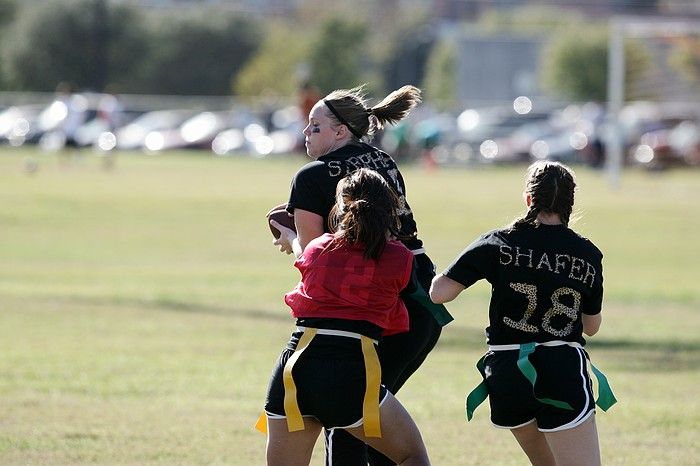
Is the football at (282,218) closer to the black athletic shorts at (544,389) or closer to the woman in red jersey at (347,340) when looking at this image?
the woman in red jersey at (347,340)

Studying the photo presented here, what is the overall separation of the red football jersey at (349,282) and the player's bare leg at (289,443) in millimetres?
429

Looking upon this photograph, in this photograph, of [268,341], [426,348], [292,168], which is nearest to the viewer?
[426,348]

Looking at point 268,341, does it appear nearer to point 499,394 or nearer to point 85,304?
point 85,304

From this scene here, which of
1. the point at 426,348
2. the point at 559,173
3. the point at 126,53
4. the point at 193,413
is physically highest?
the point at 126,53

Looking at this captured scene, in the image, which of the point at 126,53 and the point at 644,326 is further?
the point at 126,53

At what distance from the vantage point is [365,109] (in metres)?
6.04

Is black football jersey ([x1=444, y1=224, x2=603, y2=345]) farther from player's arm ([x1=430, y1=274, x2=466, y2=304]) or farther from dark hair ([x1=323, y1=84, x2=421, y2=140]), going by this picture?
dark hair ([x1=323, y1=84, x2=421, y2=140])

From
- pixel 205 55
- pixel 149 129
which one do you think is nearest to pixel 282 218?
pixel 149 129

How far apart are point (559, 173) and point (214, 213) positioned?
2110 cm

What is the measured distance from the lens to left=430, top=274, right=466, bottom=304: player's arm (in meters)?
5.60

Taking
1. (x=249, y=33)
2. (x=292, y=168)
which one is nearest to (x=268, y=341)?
(x=292, y=168)

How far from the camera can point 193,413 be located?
884 centimetres

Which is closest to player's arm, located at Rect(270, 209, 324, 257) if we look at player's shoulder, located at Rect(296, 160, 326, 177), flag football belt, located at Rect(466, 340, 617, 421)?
player's shoulder, located at Rect(296, 160, 326, 177)

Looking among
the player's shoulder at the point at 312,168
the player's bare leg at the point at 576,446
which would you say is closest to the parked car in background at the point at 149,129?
the player's shoulder at the point at 312,168
